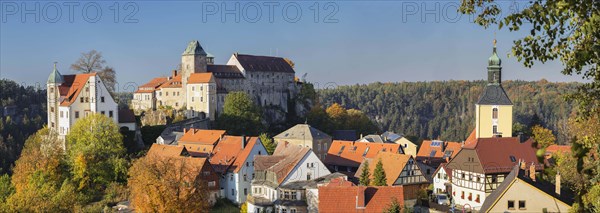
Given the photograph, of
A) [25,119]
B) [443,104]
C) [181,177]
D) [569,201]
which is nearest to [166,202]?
[181,177]

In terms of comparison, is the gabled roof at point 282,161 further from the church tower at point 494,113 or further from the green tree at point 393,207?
the church tower at point 494,113

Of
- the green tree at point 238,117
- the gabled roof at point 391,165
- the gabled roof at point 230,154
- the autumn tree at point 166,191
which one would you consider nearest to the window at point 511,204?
the gabled roof at point 391,165

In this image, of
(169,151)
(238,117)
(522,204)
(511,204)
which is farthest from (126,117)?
(522,204)

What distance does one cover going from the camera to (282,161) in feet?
138

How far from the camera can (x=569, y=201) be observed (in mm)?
28047

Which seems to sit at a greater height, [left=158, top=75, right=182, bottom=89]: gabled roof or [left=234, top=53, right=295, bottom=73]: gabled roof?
[left=234, top=53, right=295, bottom=73]: gabled roof

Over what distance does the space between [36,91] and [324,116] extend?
53.7m

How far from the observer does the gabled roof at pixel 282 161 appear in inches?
1558

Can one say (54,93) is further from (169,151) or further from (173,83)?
(173,83)

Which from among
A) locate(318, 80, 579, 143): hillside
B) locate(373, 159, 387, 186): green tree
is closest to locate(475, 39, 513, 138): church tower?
locate(373, 159, 387, 186): green tree

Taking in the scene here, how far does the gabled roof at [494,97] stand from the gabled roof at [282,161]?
17352 mm

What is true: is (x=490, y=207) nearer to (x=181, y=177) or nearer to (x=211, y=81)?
(x=181, y=177)

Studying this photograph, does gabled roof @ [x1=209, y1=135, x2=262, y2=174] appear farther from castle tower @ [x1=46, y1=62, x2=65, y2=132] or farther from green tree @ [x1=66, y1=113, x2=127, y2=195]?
castle tower @ [x1=46, y1=62, x2=65, y2=132]

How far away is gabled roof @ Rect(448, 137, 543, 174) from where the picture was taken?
125 feet
